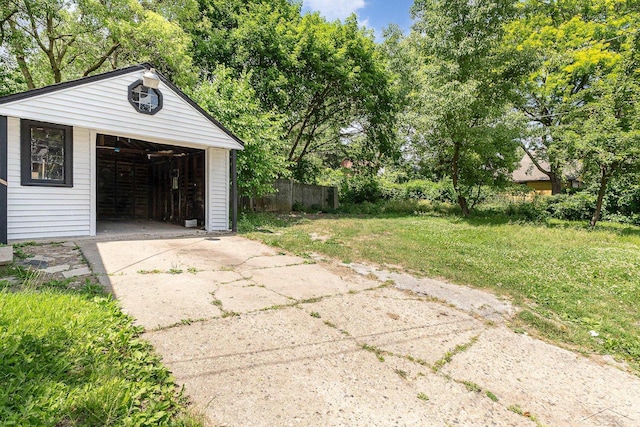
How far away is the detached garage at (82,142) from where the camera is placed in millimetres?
5660

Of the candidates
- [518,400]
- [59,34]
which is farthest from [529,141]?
[59,34]

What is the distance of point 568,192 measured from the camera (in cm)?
1498

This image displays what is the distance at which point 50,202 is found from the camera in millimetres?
6109

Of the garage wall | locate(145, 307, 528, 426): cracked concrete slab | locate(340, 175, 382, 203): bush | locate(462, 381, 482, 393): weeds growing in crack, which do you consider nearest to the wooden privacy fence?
locate(340, 175, 382, 203): bush

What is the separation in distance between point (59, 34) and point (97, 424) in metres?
15.2

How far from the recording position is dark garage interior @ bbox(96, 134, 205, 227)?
8891 mm

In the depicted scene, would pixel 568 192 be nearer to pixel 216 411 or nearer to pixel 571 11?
pixel 571 11

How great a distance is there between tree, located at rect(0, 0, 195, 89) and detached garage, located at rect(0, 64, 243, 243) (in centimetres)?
575

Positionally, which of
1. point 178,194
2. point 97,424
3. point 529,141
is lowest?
point 97,424

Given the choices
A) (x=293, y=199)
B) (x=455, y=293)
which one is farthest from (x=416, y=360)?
(x=293, y=199)

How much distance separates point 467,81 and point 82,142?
11.5 metres

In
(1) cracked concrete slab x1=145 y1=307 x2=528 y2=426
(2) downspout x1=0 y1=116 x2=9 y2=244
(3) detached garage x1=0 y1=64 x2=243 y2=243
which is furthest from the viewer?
(3) detached garage x1=0 y1=64 x2=243 y2=243

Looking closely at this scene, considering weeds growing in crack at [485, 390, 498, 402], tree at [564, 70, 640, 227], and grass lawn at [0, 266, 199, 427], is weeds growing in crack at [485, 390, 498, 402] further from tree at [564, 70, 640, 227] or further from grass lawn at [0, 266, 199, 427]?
tree at [564, 70, 640, 227]

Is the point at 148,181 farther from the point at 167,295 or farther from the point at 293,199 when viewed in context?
the point at 167,295
